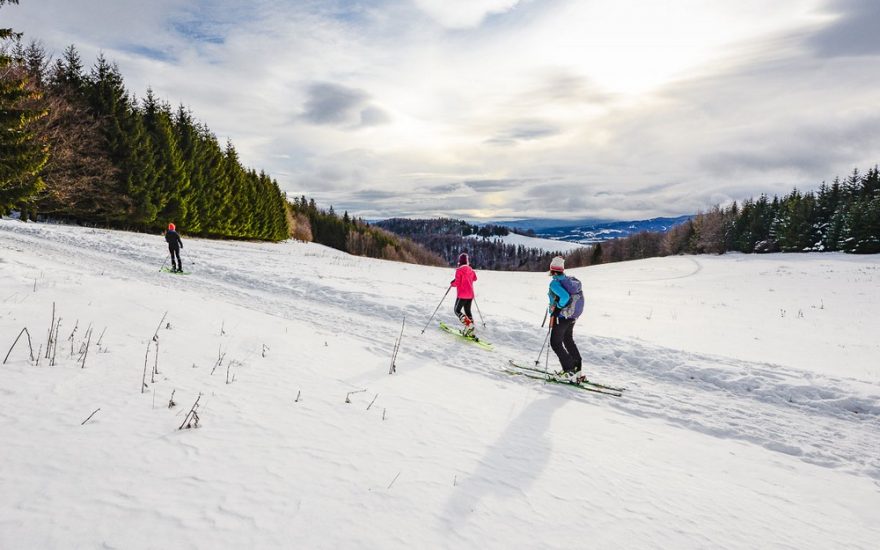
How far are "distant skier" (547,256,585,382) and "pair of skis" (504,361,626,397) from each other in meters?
0.17

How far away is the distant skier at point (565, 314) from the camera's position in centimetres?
822

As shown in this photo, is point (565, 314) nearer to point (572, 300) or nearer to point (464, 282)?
point (572, 300)

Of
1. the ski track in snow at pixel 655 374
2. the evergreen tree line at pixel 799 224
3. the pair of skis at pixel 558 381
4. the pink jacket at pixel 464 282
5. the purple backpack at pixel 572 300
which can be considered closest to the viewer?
the ski track in snow at pixel 655 374

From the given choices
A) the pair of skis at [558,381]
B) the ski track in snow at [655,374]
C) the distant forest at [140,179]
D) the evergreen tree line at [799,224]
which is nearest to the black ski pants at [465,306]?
the ski track in snow at [655,374]

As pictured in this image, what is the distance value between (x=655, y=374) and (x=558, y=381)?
105 inches

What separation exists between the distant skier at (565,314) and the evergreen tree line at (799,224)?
6291 centimetres

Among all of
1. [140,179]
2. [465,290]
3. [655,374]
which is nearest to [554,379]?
[655,374]

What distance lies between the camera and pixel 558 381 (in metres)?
8.21

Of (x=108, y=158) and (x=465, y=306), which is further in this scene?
(x=108, y=158)

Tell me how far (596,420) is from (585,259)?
12339 cm

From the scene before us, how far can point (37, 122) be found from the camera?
2747 cm

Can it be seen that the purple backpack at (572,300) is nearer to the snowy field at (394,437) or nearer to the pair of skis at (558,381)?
the pair of skis at (558,381)

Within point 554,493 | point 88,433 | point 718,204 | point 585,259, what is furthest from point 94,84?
point 585,259

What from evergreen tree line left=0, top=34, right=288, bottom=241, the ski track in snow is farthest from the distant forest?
the ski track in snow
